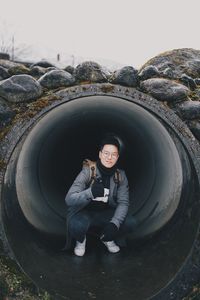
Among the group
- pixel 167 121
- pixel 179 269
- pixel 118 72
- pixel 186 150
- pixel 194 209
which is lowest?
pixel 179 269

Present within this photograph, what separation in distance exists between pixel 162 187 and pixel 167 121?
1441mm

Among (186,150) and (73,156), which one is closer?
(186,150)

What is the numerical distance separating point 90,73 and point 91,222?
2178mm

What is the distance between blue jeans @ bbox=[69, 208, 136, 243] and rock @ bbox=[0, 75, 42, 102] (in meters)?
1.75

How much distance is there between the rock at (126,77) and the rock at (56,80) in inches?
22.4

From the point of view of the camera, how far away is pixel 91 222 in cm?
562

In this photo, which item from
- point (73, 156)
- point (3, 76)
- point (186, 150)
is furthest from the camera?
point (73, 156)

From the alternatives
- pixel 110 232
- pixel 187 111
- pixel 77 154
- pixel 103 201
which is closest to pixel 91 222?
pixel 103 201

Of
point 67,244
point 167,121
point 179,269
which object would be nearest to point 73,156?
point 67,244

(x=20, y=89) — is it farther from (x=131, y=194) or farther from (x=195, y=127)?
(x=131, y=194)

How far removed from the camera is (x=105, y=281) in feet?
15.2

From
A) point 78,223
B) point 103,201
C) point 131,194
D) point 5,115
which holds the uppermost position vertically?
point 5,115

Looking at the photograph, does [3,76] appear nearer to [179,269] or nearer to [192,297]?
[179,269]

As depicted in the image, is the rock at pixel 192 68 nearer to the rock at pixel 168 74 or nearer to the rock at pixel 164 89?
the rock at pixel 168 74
